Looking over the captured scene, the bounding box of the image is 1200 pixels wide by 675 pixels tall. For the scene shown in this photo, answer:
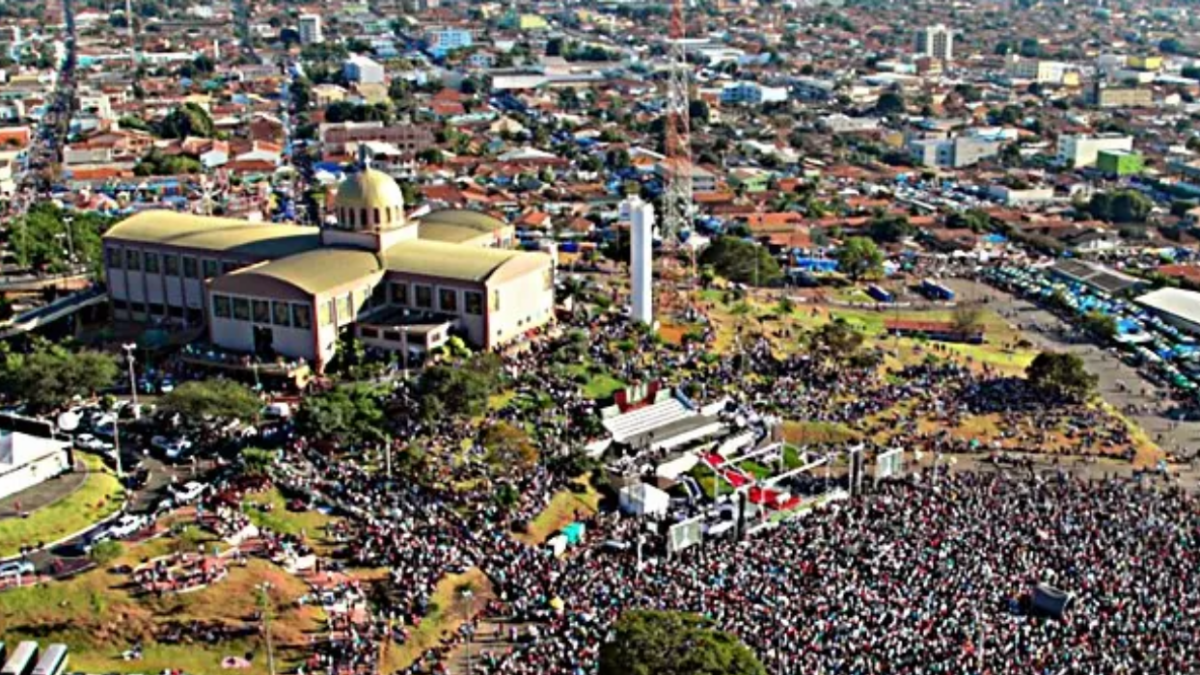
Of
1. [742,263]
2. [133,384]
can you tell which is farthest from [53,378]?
[742,263]

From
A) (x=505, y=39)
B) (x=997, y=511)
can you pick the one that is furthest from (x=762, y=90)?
(x=997, y=511)

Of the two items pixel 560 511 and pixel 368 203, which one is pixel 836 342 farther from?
pixel 368 203

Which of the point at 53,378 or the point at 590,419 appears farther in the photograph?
the point at 590,419

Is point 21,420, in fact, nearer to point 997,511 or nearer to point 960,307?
point 997,511

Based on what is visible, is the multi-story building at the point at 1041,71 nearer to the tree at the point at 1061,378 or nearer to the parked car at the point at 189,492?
the tree at the point at 1061,378

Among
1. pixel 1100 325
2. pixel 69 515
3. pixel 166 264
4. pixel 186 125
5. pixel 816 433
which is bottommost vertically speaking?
pixel 1100 325

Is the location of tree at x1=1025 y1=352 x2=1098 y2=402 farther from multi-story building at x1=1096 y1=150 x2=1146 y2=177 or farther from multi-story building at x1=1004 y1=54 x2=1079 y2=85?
multi-story building at x1=1004 y1=54 x2=1079 y2=85
